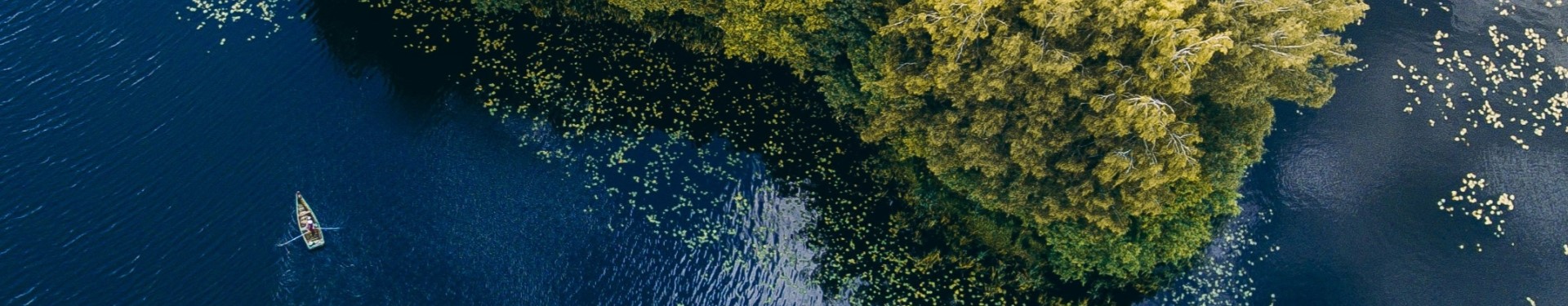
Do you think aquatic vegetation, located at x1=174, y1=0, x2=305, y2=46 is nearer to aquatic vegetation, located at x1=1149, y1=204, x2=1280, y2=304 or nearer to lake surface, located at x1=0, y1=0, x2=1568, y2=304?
lake surface, located at x1=0, y1=0, x2=1568, y2=304

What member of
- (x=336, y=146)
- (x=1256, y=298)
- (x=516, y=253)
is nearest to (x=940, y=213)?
(x=1256, y=298)

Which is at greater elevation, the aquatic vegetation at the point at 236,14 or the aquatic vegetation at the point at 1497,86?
the aquatic vegetation at the point at 236,14

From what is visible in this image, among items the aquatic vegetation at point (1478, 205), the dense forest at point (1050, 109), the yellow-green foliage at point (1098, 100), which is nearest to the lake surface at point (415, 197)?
the aquatic vegetation at point (1478, 205)

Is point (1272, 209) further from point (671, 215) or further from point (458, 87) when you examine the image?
point (458, 87)

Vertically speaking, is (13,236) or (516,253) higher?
(13,236)

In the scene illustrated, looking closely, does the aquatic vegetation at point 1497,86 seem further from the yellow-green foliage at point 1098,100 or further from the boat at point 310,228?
the boat at point 310,228

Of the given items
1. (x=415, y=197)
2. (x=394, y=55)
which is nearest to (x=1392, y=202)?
(x=415, y=197)

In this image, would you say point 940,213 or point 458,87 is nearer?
point 940,213

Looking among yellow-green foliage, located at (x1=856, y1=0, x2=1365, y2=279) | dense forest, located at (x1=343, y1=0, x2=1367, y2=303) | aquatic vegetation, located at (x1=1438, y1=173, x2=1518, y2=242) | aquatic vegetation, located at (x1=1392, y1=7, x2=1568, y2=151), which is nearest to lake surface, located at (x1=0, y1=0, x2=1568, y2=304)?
aquatic vegetation, located at (x1=1438, y1=173, x2=1518, y2=242)
